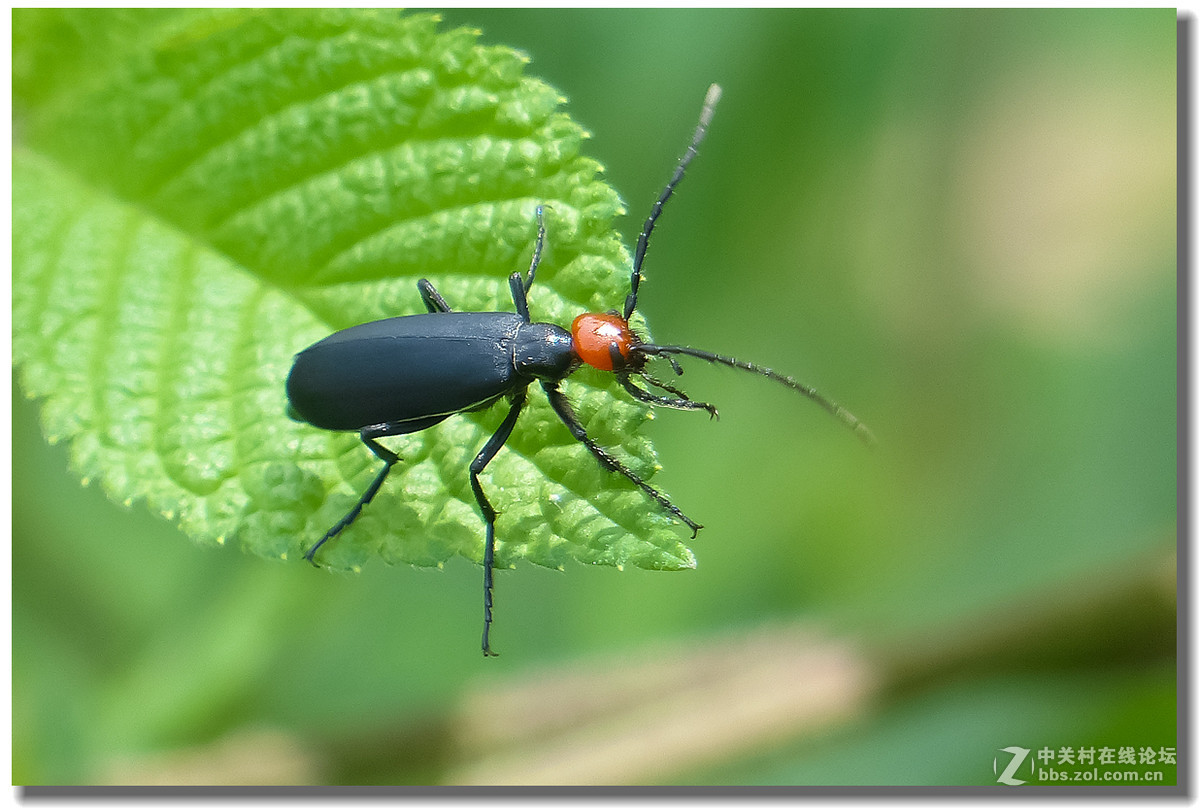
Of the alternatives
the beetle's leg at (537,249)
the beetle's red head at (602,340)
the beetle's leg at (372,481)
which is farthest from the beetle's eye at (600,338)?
the beetle's leg at (372,481)

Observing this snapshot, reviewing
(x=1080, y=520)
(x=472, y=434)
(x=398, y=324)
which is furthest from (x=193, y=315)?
(x=1080, y=520)

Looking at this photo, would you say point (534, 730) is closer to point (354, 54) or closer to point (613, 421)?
point (613, 421)

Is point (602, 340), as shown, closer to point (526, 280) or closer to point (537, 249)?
point (526, 280)

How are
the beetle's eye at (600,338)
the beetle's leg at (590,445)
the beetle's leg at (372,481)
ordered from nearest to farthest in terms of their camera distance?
the beetle's leg at (590,445) → the beetle's leg at (372,481) → the beetle's eye at (600,338)

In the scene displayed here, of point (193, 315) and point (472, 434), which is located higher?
point (193, 315)

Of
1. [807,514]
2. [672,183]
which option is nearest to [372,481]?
[672,183]

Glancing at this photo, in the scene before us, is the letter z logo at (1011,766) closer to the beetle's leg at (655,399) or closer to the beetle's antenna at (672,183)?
the beetle's leg at (655,399)

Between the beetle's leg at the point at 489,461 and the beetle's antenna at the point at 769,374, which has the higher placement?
the beetle's antenna at the point at 769,374
